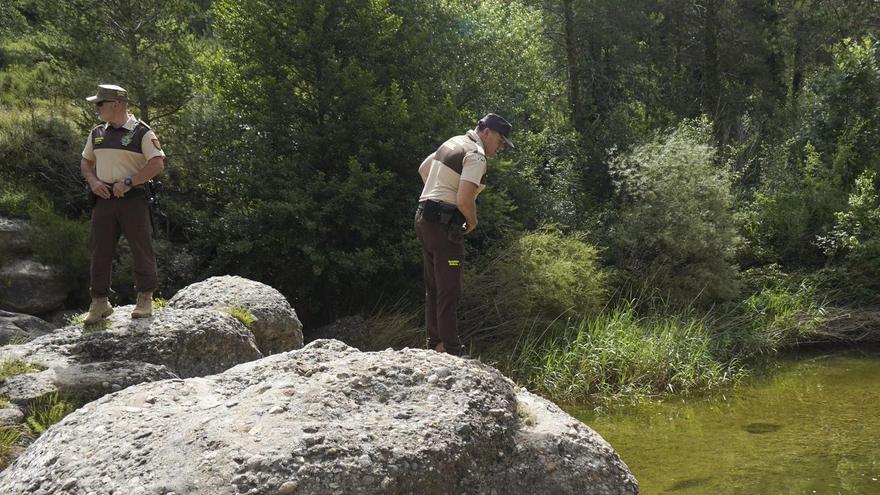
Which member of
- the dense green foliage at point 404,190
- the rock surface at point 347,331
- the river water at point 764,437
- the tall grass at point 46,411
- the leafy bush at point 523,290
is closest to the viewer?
the tall grass at point 46,411

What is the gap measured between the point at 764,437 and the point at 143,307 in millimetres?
5690

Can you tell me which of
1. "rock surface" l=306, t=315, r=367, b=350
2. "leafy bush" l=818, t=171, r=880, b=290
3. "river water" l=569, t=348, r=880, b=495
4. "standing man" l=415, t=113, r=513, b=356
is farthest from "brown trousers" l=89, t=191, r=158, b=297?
"leafy bush" l=818, t=171, r=880, b=290

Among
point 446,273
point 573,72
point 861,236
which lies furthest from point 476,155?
point 573,72

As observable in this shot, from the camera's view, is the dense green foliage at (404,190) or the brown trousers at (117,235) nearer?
the brown trousers at (117,235)

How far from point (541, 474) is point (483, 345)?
799 centimetres

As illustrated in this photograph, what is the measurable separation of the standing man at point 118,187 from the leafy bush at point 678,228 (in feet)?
28.8

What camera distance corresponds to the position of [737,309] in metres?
14.1

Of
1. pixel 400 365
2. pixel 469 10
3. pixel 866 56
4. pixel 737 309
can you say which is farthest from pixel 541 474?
pixel 866 56

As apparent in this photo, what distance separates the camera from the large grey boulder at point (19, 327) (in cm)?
902

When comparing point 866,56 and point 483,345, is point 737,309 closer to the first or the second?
point 483,345

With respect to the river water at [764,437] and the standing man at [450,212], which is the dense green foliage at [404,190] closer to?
the river water at [764,437]

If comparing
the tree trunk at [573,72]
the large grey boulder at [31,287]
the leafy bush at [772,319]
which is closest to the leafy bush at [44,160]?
the large grey boulder at [31,287]

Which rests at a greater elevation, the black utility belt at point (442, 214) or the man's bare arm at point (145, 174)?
the man's bare arm at point (145, 174)

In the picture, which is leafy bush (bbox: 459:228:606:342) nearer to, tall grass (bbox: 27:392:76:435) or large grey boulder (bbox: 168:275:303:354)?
large grey boulder (bbox: 168:275:303:354)
